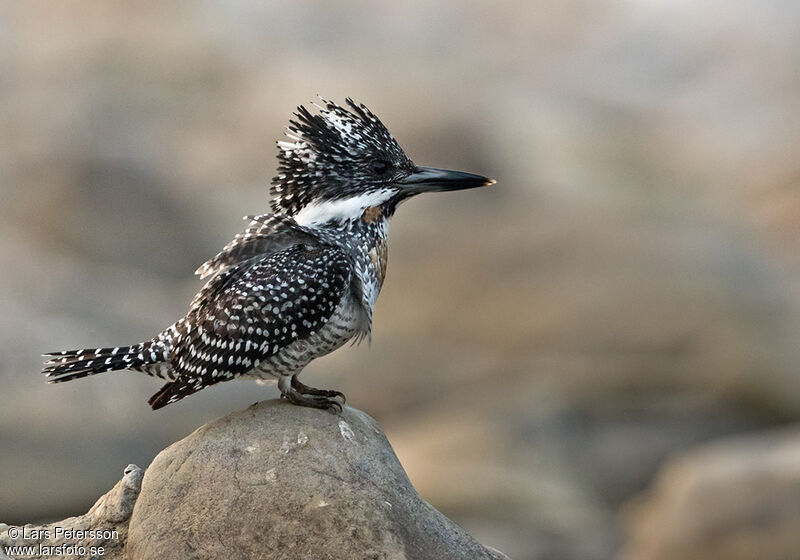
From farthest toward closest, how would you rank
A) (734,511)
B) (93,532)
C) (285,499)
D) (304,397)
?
(734,511) < (304,397) < (93,532) < (285,499)

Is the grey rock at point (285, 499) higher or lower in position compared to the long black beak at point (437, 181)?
lower

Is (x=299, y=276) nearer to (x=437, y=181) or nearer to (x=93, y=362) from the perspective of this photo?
(x=437, y=181)

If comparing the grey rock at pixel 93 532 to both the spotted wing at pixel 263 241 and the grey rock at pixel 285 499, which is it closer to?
the grey rock at pixel 285 499

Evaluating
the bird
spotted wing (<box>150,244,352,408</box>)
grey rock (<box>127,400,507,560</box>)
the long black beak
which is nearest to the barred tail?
the bird

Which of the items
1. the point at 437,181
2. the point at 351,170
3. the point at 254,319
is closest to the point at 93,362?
the point at 254,319

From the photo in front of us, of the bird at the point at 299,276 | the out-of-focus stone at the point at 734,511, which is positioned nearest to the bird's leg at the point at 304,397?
the bird at the point at 299,276
